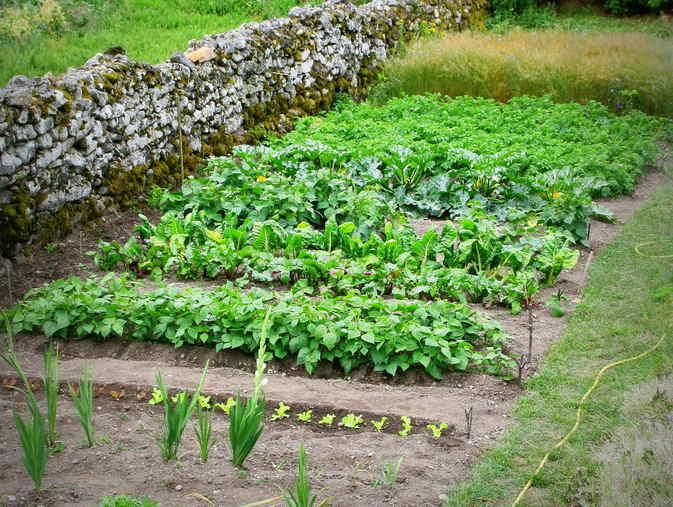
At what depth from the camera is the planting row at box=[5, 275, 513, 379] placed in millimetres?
5074

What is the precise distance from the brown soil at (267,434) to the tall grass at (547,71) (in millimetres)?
7442

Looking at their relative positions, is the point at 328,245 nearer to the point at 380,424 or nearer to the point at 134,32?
the point at 380,424

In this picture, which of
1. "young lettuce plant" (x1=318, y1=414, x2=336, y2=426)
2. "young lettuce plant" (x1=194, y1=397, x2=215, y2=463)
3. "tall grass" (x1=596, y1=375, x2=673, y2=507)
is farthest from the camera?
"young lettuce plant" (x1=318, y1=414, x2=336, y2=426)

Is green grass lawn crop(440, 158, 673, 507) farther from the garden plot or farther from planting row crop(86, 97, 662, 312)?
planting row crop(86, 97, 662, 312)

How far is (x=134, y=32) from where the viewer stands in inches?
567

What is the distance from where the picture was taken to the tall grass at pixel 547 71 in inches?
483

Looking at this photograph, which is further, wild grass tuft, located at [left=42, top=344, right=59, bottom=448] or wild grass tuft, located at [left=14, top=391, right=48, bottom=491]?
wild grass tuft, located at [left=42, top=344, right=59, bottom=448]

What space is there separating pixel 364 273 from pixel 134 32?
993 centimetres

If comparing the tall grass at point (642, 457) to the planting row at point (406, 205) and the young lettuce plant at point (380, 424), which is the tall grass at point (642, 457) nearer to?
the young lettuce plant at point (380, 424)

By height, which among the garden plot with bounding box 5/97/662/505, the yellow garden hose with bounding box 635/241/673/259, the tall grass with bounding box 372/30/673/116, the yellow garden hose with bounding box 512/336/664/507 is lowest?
the yellow garden hose with bounding box 635/241/673/259

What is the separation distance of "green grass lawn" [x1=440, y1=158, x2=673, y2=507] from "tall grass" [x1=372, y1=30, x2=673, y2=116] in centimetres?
557

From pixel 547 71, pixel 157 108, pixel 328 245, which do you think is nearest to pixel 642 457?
pixel 328 245

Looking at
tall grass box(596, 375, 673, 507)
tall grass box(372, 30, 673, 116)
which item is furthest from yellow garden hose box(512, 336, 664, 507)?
tall grass box(372, 30, 673, 116)

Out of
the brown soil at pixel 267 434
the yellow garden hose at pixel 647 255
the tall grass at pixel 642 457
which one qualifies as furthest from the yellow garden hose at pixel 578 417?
the yellow garden hose at pixel 647 255
